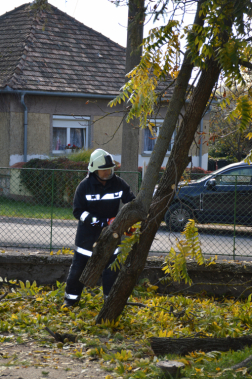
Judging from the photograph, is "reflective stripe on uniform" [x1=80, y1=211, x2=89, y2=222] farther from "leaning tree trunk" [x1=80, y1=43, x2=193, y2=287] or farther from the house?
the house

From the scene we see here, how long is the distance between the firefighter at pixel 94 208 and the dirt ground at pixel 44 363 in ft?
A: 3.69

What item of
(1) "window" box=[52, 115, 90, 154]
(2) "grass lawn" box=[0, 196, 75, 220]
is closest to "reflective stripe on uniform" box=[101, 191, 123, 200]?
(2) "grass lawn" box=[0, 196, 75, 220]

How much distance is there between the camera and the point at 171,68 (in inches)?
186

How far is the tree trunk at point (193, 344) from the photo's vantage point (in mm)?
3988

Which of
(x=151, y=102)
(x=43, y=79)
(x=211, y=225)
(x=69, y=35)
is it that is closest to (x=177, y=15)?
(x=151, y=102)

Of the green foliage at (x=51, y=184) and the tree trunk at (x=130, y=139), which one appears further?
the green foliage at (x=51, y=184)

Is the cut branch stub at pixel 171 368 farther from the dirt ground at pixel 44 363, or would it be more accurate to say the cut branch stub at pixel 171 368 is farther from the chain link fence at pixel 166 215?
the chain link fence at pixel 166 215

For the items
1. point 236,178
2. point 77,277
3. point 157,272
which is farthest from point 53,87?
point 77,277

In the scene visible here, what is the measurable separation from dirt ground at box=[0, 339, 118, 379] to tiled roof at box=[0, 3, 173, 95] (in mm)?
13370

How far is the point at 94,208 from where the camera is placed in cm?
554

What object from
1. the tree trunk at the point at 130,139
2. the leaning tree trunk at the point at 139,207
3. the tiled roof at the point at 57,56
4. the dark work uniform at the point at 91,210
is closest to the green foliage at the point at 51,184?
the tree trunk at the point at 130,139

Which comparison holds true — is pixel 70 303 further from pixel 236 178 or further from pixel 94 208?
pixel 236 178

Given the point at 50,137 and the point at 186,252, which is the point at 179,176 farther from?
the point at 50,137

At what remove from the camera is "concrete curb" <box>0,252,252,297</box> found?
250 inches
